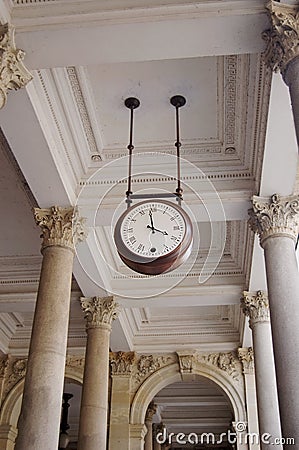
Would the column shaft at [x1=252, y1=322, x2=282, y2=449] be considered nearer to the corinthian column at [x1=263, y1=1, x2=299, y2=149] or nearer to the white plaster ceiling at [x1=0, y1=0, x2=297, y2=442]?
the white plaster ceiling at [x1=0, y1=0, x2=297, y2=442]

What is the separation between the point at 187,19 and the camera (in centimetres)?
529

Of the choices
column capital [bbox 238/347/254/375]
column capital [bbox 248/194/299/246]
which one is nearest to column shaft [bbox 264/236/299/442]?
column capital [bbox 248/194/299/246]

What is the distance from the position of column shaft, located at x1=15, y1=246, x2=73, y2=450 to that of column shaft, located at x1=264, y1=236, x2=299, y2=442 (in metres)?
2.52

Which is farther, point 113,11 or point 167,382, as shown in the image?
point 167,382

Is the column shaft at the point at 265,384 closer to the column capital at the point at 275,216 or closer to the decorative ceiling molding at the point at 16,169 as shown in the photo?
the column capital at the point at 275,216

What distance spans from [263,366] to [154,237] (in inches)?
178

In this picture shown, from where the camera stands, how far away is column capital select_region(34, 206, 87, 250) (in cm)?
761

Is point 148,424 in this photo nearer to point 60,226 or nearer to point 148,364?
point 148,364

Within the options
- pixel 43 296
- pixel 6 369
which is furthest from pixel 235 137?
pixel 6 369

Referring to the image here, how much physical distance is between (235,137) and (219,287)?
Answer: 13.1 ft

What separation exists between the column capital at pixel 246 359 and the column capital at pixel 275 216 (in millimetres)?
6266

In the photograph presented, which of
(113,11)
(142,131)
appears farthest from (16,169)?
(113,11)

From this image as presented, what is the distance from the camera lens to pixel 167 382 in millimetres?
13609

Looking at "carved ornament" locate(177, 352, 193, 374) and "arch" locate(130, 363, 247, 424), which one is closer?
"arch" locate(130, 363, 247, 424)
